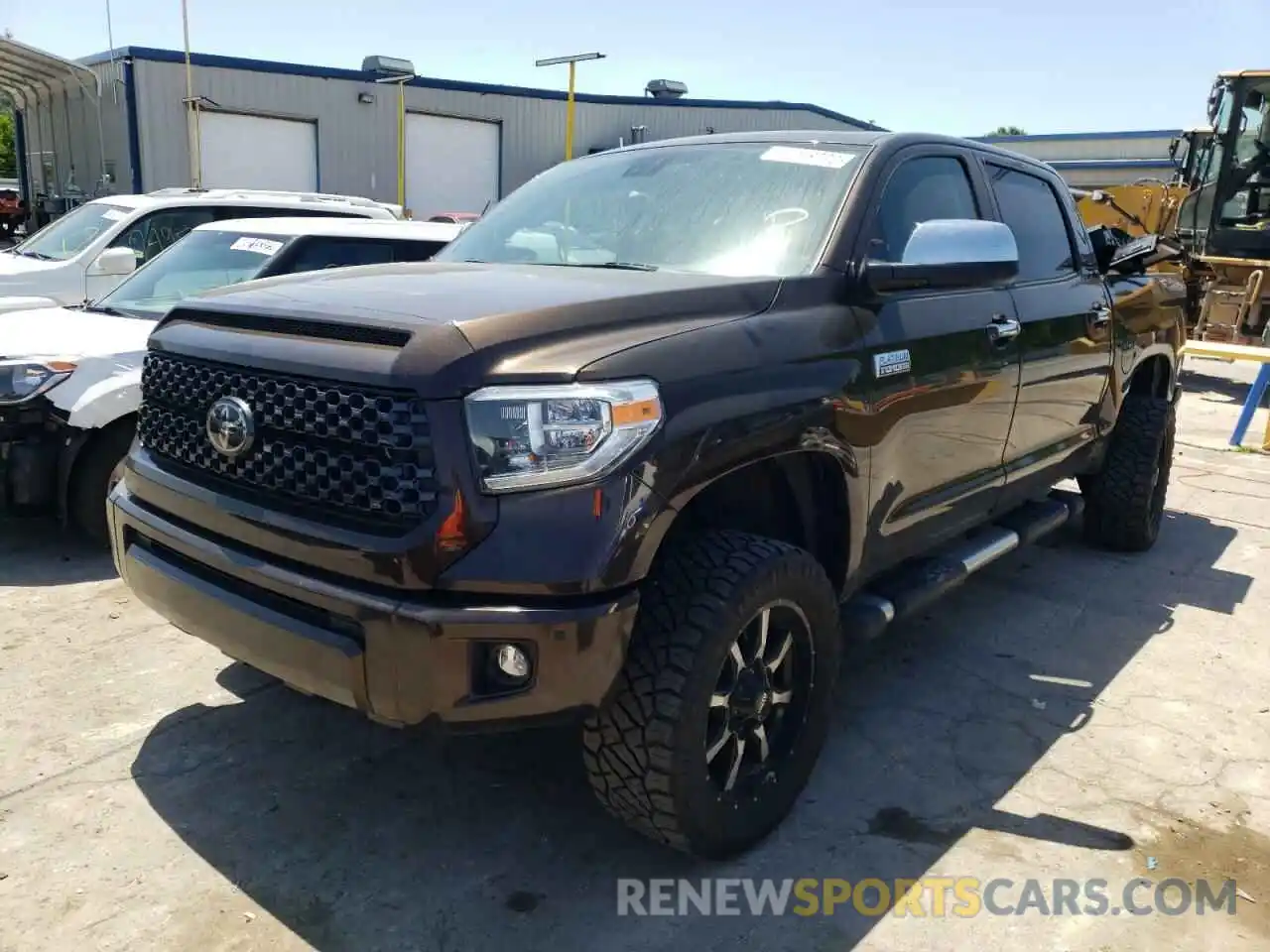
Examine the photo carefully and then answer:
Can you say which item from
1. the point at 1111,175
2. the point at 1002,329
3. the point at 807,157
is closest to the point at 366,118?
the point at 807,157

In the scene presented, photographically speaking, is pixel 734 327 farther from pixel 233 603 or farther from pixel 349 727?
pixel 349 727

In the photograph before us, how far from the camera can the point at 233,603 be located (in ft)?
8.38

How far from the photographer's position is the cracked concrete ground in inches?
99.4

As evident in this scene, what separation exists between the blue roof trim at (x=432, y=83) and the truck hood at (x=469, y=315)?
1393 cm

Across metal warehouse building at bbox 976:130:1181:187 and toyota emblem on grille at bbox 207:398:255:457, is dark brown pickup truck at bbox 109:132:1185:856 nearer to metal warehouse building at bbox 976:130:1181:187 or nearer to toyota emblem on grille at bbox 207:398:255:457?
toyota emblem on grille at bbox 207:398:255:457

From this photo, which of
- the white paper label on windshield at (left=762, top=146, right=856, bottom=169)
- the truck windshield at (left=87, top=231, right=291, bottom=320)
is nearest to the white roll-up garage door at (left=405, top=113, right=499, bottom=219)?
the truck windshield at (left=87, top=231, right=291, bottom=320)

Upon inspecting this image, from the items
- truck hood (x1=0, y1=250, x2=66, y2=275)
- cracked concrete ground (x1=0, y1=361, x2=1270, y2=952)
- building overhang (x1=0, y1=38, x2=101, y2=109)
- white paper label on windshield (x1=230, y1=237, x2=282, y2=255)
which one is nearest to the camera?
cracked concrete ground (x1=0, y1=361, x2=1270, y2=952)

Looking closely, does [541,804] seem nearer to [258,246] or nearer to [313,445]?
[313,445]

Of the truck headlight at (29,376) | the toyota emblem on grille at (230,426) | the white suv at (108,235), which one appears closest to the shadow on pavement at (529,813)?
the toyota emblem on grille at (230,426)

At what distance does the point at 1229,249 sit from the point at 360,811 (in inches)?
521

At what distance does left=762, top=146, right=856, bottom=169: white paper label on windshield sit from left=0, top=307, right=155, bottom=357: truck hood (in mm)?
3141

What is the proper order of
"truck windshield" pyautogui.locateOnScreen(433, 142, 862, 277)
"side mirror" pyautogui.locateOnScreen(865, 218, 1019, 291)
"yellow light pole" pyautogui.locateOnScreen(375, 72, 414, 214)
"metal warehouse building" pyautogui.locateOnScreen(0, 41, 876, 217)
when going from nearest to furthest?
"side mirror" pyautogui.locateOnScreen(865, 218, 1019, 291)
"truck windshield" pyautogui.locateOnScreen(433, 142, 862, 277)
"metal warehouse building" pyautogui.locateOnScreen(0, 41, 876, 217)
"yellow light pole" pyautogui.locateOnScreen(375, 72, 414, 214)

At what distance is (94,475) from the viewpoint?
15.6 ft

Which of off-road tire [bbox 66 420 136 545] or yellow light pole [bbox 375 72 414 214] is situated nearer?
off-road tire [bbox 66 420 136 545]
